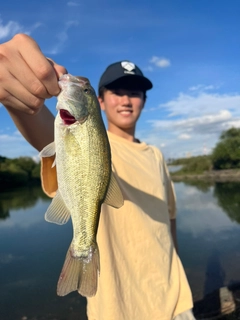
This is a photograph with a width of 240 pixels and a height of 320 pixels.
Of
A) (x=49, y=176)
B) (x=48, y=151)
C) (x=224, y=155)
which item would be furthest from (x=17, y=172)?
(x=48, y=151)

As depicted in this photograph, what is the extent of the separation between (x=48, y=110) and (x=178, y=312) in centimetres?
191

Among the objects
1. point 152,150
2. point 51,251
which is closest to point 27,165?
point 51,251

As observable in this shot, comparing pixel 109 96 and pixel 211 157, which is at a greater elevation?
pixel 211 157

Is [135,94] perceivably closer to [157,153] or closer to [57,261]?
[157,153]

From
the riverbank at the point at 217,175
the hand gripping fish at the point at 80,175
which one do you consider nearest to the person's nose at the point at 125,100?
the hand gripping fish at the point at 80,175

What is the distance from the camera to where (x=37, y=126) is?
217 cm

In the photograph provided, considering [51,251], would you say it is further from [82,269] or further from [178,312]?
[82,269]

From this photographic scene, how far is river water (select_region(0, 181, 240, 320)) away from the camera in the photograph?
7.55m

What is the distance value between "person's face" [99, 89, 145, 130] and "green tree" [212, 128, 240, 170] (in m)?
48.8

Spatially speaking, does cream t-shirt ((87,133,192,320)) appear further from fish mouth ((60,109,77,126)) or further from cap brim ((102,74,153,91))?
fish mouth ((60,109,77,126))

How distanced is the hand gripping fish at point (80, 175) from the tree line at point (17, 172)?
5270cm

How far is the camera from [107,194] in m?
1.73

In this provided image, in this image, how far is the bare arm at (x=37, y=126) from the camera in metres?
2.11

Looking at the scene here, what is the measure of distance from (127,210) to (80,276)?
101 cm
